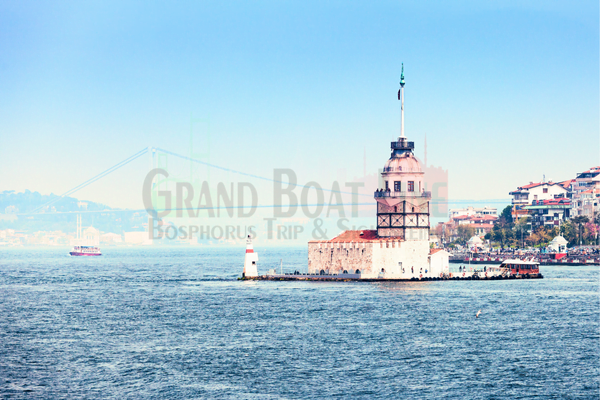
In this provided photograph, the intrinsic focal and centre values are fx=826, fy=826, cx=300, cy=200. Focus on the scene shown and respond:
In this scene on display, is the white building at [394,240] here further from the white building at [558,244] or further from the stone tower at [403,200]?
the white building at [558,244]

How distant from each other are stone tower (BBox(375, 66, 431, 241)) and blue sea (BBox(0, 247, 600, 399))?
23.5ft

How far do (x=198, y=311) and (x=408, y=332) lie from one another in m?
14.2

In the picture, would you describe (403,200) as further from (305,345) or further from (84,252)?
(84,252)

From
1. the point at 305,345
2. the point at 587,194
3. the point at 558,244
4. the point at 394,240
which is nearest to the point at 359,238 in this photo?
the point at 394,240

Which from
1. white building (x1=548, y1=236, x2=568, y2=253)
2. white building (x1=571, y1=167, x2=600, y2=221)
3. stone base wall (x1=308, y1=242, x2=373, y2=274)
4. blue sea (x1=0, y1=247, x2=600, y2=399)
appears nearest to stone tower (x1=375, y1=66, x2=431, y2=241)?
stone base wall (x1=308, y1=242, x2=373, y2=274)

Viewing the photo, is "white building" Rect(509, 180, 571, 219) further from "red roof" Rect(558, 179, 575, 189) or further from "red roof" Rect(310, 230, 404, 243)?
"red roof" Rect(310, 230, 404, 243)

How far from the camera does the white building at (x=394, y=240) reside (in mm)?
64312

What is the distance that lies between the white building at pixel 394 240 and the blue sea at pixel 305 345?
473cm

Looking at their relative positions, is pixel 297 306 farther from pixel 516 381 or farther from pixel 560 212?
pixel 560 212

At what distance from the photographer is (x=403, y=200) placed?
6619 cm

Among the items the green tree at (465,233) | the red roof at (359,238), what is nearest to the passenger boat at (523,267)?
the red roof at (359,238)

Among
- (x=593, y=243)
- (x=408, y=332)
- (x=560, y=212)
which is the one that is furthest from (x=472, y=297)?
(x=560, y=212)

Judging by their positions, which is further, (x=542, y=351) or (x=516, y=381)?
(x=542, y=351)

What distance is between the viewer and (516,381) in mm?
29219
